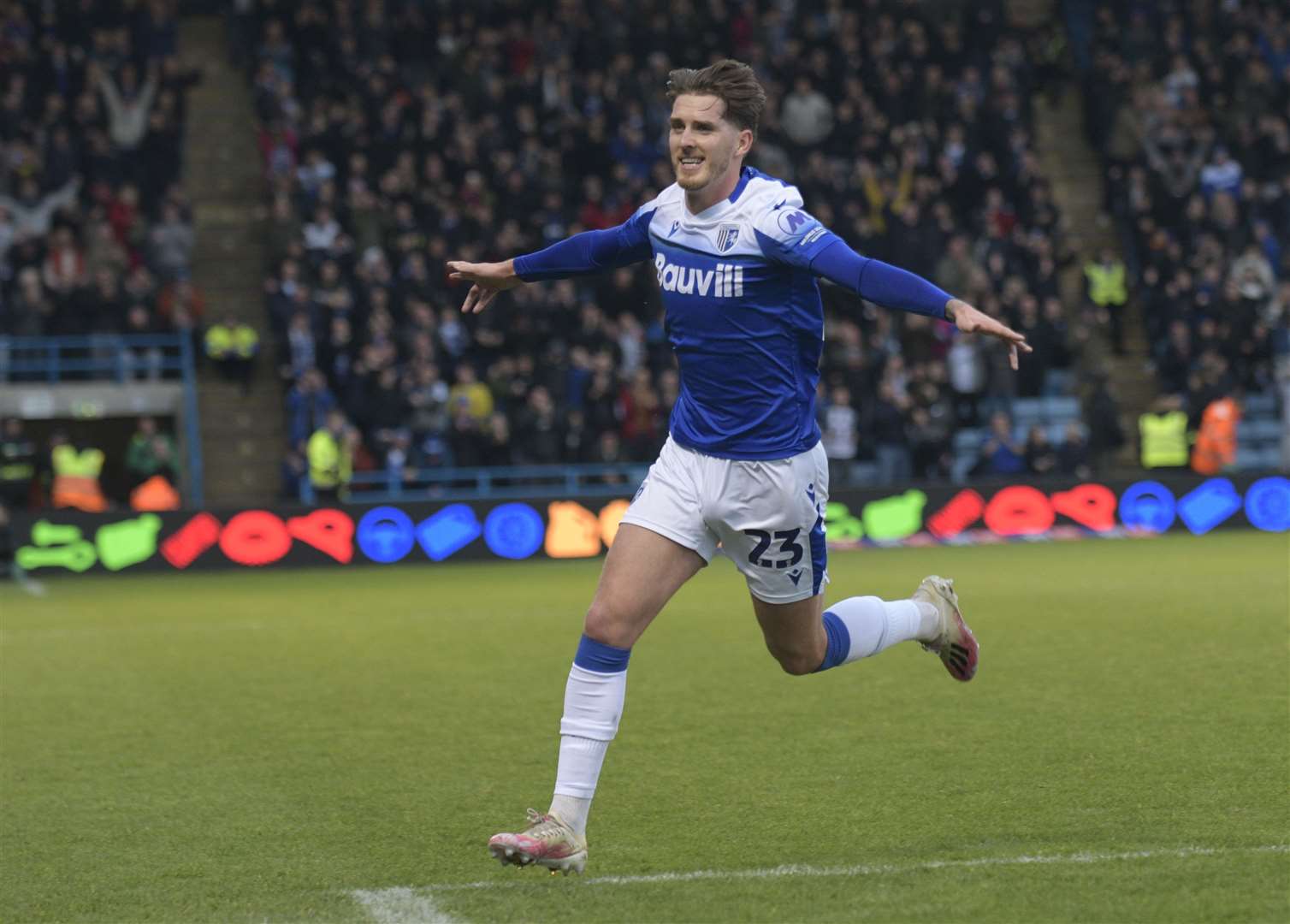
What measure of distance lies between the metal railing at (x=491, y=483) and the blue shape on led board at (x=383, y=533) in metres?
0.42

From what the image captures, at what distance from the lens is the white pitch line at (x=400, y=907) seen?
16.2 feet

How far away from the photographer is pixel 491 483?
21781 mm

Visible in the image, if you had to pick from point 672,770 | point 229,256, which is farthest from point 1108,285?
point 672,770

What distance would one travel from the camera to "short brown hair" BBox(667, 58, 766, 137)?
5.68 metres

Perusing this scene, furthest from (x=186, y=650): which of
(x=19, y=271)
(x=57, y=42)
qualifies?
(x=57, y=42)

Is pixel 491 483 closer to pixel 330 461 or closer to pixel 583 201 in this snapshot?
pixel 330 461

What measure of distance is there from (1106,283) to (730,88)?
64.2 feet

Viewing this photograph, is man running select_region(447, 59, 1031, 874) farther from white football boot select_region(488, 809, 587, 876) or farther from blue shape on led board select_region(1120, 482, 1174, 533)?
blue shape on led board select_region(1120, 482, 1174, 533)

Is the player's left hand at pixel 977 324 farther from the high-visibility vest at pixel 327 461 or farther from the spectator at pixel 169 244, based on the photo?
the spectator at pixel 169 244

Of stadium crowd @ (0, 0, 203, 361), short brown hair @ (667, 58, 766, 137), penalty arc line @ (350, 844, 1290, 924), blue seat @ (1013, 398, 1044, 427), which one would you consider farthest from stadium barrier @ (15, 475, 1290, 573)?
penalty arc line @ (350, 844, 1290, 924)

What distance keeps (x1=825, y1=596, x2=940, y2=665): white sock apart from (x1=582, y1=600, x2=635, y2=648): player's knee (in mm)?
964

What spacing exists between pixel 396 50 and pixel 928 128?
23.3 ft

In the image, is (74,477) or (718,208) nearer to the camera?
(718,208)

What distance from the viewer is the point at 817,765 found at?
714 cm
